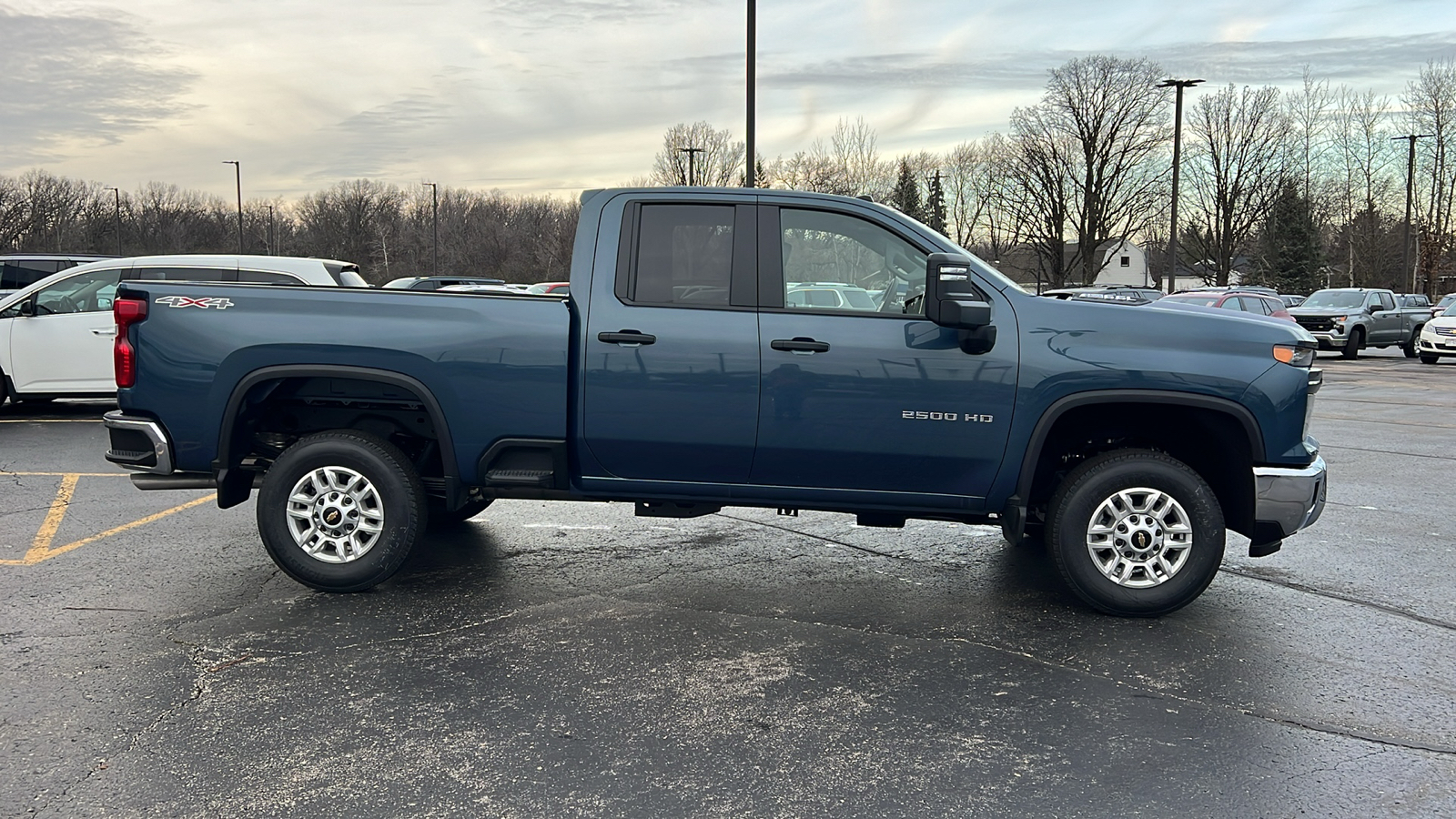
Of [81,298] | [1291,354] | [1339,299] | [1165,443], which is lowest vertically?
[1165,443]

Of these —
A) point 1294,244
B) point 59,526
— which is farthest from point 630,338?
point 1294,244

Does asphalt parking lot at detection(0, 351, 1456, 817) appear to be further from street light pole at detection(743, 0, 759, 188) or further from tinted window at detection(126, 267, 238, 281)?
street light pole at detection(743, 0, 759, 188)

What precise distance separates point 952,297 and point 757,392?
983 mm

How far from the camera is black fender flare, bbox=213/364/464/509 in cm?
504

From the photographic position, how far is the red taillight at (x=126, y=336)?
512 cm

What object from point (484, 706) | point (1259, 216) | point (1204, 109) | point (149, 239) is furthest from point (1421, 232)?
point (149, 239)

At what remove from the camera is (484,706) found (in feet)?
12.7

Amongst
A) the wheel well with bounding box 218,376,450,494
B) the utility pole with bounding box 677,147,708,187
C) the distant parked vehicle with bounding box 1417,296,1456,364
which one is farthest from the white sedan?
the utility pole with bounding box 677,147,708,187

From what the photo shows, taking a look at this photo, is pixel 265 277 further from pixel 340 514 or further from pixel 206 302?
pixel 340 514

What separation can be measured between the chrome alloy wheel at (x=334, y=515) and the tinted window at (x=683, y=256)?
66.2 inches

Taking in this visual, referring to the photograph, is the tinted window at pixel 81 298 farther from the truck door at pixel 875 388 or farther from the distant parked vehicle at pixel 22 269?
the truck door at pixel 875 388

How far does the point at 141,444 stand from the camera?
520cm

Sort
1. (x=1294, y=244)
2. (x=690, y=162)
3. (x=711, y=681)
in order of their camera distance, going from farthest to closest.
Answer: (x=1294, y=244) → (x=690, y=162) → (x=711, y=681)

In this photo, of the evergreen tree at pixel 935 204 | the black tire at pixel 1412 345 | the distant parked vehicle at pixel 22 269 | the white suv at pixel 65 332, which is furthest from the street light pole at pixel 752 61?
the evergreen tree at pixel 935 204
